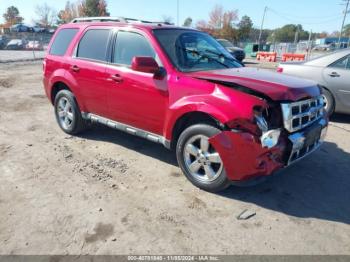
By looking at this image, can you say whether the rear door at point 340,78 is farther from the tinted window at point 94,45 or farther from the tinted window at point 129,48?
the tinted window at point 94,45

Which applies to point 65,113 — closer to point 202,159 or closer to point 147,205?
point 147,205

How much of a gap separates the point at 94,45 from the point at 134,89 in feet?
4.31

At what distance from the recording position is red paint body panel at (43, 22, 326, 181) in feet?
11.1

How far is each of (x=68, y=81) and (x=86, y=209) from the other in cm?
279

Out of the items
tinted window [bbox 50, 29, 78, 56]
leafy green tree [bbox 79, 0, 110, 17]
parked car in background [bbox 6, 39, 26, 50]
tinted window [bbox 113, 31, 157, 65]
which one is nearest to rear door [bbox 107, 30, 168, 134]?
tinted window [bbox 113, 31, 157, 65]

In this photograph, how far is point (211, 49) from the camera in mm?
4848

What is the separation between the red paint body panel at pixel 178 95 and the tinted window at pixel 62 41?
6.4 inches

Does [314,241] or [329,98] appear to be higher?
[329,98]

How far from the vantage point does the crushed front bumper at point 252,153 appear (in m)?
3.33

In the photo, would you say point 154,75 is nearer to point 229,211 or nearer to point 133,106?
point 133,106

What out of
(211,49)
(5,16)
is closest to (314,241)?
(211,49)

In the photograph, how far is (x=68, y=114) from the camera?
19.0 ft

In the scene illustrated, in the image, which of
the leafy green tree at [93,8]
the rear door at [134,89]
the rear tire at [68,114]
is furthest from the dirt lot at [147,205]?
the leafy green tree at [93,8]

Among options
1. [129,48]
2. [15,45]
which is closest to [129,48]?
[129,48]
